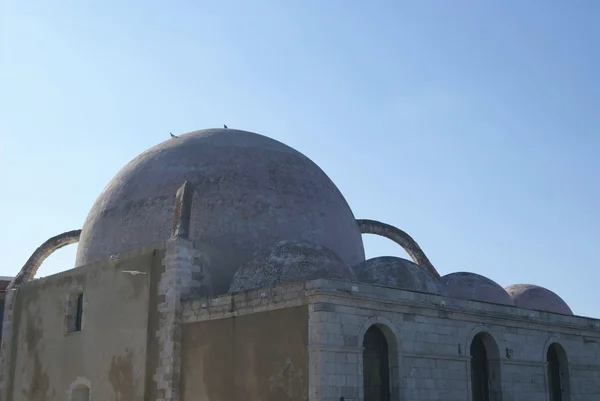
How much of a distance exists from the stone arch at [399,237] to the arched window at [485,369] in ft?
16.9

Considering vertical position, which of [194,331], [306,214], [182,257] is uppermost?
[306,214]

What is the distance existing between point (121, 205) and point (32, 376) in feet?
14.5

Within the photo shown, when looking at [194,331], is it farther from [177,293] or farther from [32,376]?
[32,376]

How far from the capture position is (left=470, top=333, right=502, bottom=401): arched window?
14.4 m

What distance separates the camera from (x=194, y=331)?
45.5 feet

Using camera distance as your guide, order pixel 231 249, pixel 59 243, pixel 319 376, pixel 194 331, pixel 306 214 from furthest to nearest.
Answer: pixel 59 243 → pixel 306 214 → pixel 231 249 → pixel 194 331 → pixel 319 376

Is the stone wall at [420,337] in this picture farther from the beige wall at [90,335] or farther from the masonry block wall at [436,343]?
the beige wall at [90,335]

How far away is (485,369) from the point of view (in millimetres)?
14570

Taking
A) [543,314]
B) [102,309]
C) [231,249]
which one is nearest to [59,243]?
[102,309]

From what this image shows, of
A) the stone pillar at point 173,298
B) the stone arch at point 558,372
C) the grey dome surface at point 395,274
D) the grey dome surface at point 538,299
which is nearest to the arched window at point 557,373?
the stone arch at point 558,372

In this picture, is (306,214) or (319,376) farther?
(306,214)

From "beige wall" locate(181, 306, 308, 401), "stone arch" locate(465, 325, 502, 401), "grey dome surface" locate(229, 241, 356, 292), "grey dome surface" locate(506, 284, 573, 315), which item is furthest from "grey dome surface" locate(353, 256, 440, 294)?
"grey dome surface" locate(506, 284, 573, 315)

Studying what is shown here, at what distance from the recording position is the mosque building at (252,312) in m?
12.4

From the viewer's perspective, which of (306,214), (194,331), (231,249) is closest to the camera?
(194,331)
